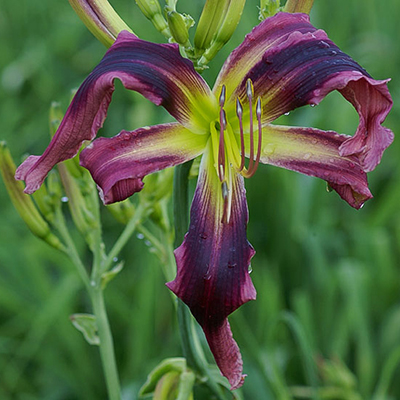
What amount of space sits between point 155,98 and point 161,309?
1.65 m

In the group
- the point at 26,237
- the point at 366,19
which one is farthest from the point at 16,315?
the point at 366,19

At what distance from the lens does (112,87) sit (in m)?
0.89

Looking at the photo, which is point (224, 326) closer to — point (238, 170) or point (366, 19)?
point (238, 170)

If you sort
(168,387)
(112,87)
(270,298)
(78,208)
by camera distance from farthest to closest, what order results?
1. (270,298)
2. (78,208)
3. (168,387)
4. (112,87)

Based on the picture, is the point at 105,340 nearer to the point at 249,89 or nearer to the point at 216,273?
the point at 216,273

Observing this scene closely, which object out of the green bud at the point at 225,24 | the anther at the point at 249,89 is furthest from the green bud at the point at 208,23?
the anther at the point at 249,89

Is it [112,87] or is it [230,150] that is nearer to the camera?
[112,87]

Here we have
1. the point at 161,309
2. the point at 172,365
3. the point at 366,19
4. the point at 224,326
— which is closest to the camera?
the point at 224,326

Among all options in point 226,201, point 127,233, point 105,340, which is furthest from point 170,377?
point 226,201

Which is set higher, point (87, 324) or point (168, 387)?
point (87, 324)

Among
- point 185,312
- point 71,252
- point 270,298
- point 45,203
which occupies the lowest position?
point 270,298

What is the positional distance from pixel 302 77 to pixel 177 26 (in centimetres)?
21

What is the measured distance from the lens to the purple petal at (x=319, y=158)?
0.98m

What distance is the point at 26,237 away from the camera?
269 centimetres
